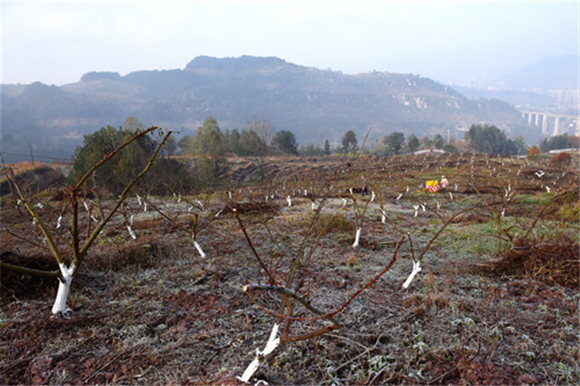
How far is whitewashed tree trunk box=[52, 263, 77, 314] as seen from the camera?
3562 mm

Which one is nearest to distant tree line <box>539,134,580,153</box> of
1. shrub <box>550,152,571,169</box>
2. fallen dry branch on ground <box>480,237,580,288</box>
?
shrub <box>550,152,571,169</box>

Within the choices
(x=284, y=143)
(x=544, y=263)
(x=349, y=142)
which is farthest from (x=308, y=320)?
(x=349, y=142)

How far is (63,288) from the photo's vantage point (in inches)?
144

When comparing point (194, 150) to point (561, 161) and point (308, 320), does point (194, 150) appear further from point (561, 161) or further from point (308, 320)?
point (561, 161)

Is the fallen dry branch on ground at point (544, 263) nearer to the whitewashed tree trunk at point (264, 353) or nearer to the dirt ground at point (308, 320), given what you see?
the dirt ground at point (308, 320)

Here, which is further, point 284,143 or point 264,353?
point 284,143

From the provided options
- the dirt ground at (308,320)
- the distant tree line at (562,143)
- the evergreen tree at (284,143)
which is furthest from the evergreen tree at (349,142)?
the dirt ground at (308,320)

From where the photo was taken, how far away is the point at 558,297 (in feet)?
14.5

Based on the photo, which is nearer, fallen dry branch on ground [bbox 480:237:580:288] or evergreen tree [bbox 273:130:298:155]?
fallen dry branch on ground [bbox 480:237:580:288]

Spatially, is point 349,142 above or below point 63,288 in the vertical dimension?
below

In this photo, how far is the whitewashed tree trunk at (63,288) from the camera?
11.7 ft

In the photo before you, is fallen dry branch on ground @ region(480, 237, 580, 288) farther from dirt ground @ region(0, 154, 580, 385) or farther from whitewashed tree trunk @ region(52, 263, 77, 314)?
whitewashed tree trunk @ region(52, 263, 77, 314)

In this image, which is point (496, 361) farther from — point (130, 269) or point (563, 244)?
point (130, 269)

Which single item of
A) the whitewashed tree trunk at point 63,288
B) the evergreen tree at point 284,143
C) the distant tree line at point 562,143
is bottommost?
the distant tree line at point 562,143
